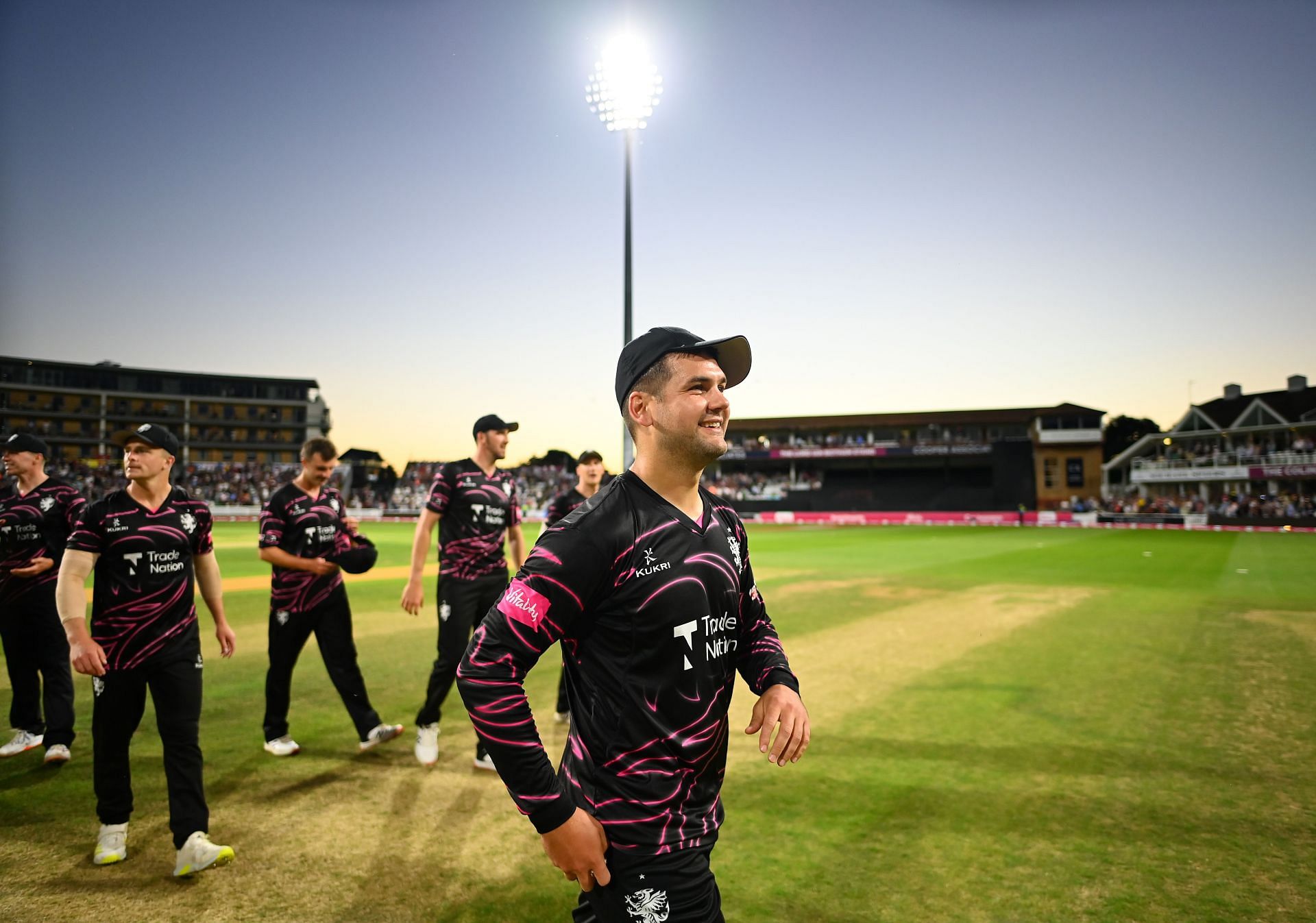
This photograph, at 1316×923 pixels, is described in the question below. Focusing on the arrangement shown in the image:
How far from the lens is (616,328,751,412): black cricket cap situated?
2.18 metres

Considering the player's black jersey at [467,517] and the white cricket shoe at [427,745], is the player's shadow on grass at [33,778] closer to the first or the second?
the white cricket shoe at [427,745]

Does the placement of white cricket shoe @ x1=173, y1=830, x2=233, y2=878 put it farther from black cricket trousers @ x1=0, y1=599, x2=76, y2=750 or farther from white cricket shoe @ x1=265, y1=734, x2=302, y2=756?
black cricket trousers @ x1=0, y1=599, x2=76, y2=750

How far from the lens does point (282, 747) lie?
5.94 metres

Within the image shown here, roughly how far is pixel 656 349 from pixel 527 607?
82 cm

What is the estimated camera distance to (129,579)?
4.30m

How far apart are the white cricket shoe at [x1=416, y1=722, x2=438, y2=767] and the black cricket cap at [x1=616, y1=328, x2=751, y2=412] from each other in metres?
4.55

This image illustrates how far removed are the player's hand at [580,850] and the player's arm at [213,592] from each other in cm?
359

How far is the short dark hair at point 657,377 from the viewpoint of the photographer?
2168 millimetres

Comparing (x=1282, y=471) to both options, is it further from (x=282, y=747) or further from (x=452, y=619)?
(x=282, y=747)

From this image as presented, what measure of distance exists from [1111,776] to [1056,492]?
65.5 metres

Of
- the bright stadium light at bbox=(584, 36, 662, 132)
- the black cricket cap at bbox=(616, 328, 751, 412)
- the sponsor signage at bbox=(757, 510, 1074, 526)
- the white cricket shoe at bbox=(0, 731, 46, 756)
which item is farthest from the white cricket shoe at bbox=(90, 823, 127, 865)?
the sponsor signage at bbox=(757, 510, 1074, 526)

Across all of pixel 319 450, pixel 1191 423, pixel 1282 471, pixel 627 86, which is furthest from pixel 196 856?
pixel 1191 423

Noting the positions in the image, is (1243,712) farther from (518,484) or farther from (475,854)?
(518,484)

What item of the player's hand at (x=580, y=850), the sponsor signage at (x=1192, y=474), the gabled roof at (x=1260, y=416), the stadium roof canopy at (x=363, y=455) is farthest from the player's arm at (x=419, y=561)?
the stadium roof canopy at (x=363, y=455)
